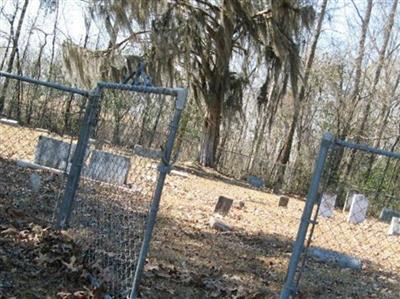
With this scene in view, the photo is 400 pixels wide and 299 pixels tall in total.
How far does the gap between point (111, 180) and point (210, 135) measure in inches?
505

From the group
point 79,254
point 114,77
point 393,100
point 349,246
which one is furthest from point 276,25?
point 79,254

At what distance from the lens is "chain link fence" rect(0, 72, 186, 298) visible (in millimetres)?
4102

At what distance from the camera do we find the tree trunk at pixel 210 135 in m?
19.6

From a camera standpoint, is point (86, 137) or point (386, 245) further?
point (386, 245)

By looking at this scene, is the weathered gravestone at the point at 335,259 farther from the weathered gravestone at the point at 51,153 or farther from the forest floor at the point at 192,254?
the weathered gravestone at the point at 51,153

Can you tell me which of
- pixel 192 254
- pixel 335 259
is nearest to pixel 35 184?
pixel 192 254

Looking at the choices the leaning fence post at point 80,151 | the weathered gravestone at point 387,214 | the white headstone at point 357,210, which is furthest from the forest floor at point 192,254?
the weathered gravestone at point 387,214

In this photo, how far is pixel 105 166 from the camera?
273 inches

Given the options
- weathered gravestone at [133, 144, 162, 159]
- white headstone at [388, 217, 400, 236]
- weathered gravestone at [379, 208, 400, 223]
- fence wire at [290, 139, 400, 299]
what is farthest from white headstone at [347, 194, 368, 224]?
weathered gravestone at [133, 144, 162, 159]

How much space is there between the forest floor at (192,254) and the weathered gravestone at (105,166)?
0.74 metres

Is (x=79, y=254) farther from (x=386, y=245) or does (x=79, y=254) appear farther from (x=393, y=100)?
(x=393, y=100)

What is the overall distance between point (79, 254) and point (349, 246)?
6.07 meters

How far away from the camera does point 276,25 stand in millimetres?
18281

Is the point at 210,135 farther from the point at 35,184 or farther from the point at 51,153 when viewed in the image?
the point at 35,184
